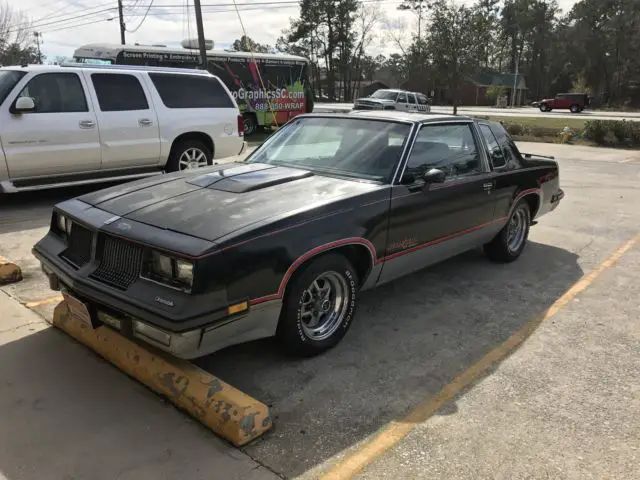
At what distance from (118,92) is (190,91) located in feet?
4.13

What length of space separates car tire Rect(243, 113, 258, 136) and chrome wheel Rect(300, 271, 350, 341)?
17.4 m

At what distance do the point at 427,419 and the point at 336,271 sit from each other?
1.08 m

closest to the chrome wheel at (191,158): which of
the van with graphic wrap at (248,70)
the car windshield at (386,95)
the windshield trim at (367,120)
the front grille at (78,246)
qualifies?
the windshield trim at (367,120)

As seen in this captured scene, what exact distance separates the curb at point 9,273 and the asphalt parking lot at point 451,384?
0.30ft

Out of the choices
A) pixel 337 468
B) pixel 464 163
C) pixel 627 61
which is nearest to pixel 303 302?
pixel 337 468

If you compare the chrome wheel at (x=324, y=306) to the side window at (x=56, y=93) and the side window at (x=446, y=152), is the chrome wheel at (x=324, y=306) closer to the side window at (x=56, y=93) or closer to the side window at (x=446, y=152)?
the side window at (x=446, y=152)

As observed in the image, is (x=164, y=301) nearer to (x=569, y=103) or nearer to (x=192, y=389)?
(x=192, y=389)

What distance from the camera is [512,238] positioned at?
597cm

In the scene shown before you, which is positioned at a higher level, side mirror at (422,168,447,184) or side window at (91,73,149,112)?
side window at (91,73,149,112)

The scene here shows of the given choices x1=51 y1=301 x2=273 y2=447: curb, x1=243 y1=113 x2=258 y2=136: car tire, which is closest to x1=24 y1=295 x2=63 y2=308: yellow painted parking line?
x1=51 y1=301 x2=273 y2=447: curb

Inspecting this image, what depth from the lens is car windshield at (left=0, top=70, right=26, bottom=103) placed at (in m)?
6.97

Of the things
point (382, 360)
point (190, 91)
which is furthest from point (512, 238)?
point (190, 91)

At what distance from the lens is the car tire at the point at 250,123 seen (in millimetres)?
20391

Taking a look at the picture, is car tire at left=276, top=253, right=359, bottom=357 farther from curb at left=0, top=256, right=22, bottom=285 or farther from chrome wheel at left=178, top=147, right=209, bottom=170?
chrome wheel at left=178, top=147, right=209, bottom=170
